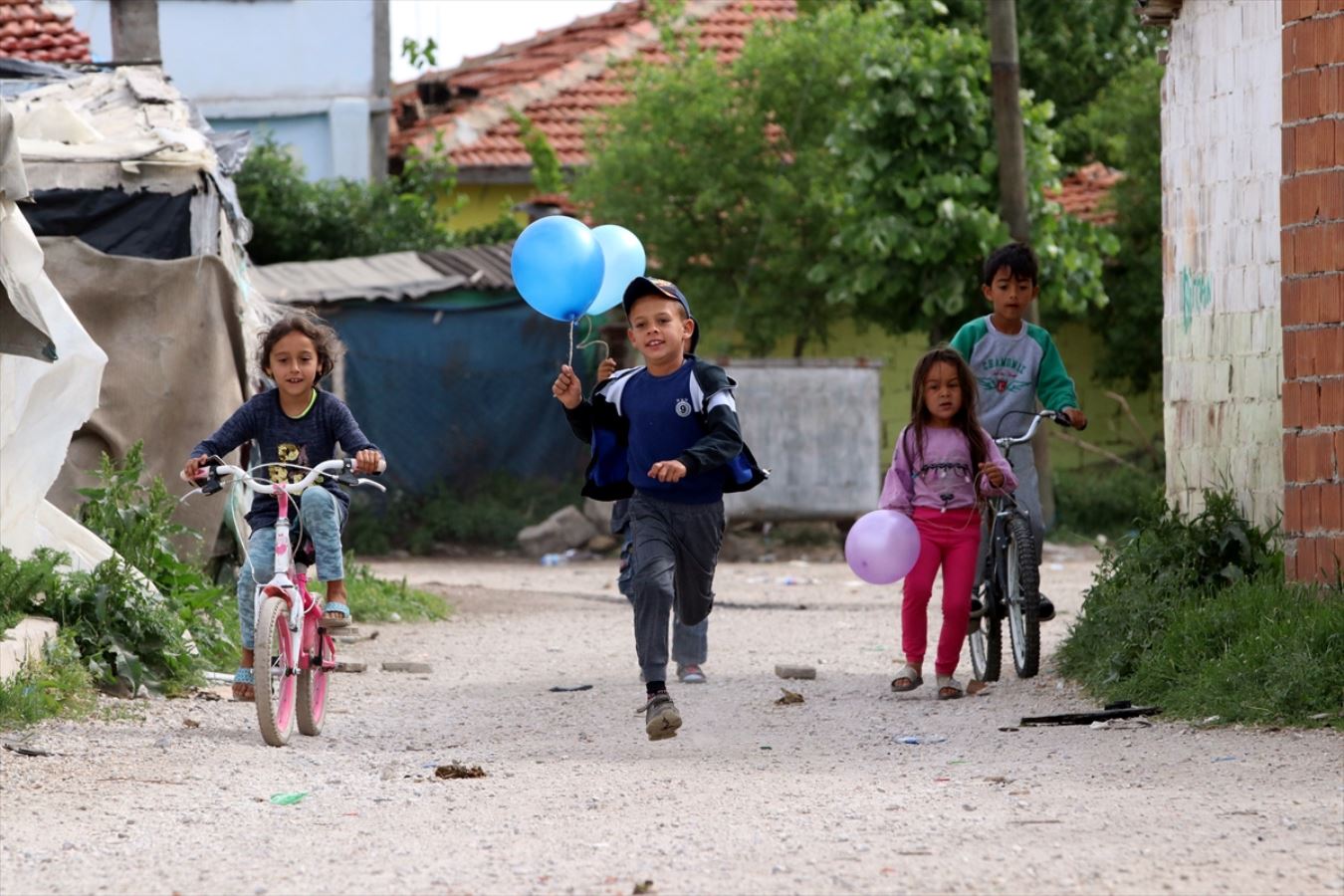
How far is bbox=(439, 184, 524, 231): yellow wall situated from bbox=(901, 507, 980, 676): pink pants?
66.0 feet

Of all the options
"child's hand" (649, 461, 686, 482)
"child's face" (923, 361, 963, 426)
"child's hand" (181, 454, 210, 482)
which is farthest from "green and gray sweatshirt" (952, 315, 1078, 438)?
"child's hand" (181, 454, 210, 482)

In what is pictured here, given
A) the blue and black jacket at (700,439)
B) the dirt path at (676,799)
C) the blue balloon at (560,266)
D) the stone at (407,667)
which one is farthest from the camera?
the stone at (407,667)

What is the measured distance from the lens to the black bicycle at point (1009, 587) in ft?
28.9

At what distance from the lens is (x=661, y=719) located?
24.0 feet

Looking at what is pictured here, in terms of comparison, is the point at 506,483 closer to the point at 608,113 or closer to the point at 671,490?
the point at 608,113

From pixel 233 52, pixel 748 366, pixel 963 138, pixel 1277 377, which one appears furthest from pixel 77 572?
pixel 233 52

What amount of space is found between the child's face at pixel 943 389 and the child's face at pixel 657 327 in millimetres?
1599

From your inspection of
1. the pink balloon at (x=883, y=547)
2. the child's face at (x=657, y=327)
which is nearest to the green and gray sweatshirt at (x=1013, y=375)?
the pink balloon at (x=883, y=547)

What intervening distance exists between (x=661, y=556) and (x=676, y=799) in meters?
1.56

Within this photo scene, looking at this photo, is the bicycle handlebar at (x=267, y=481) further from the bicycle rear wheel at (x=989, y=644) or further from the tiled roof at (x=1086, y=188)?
the tiled roof at (x=1086, y=188)

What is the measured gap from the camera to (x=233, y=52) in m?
26.8

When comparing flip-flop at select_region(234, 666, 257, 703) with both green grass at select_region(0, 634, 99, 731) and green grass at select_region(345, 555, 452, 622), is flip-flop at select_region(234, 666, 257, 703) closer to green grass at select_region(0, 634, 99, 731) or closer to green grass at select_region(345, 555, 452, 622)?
green grass at select_region(0, 634, 99, 731)

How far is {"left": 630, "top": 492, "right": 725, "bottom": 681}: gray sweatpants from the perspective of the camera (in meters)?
7.45

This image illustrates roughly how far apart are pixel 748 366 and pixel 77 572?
35.4 feet
